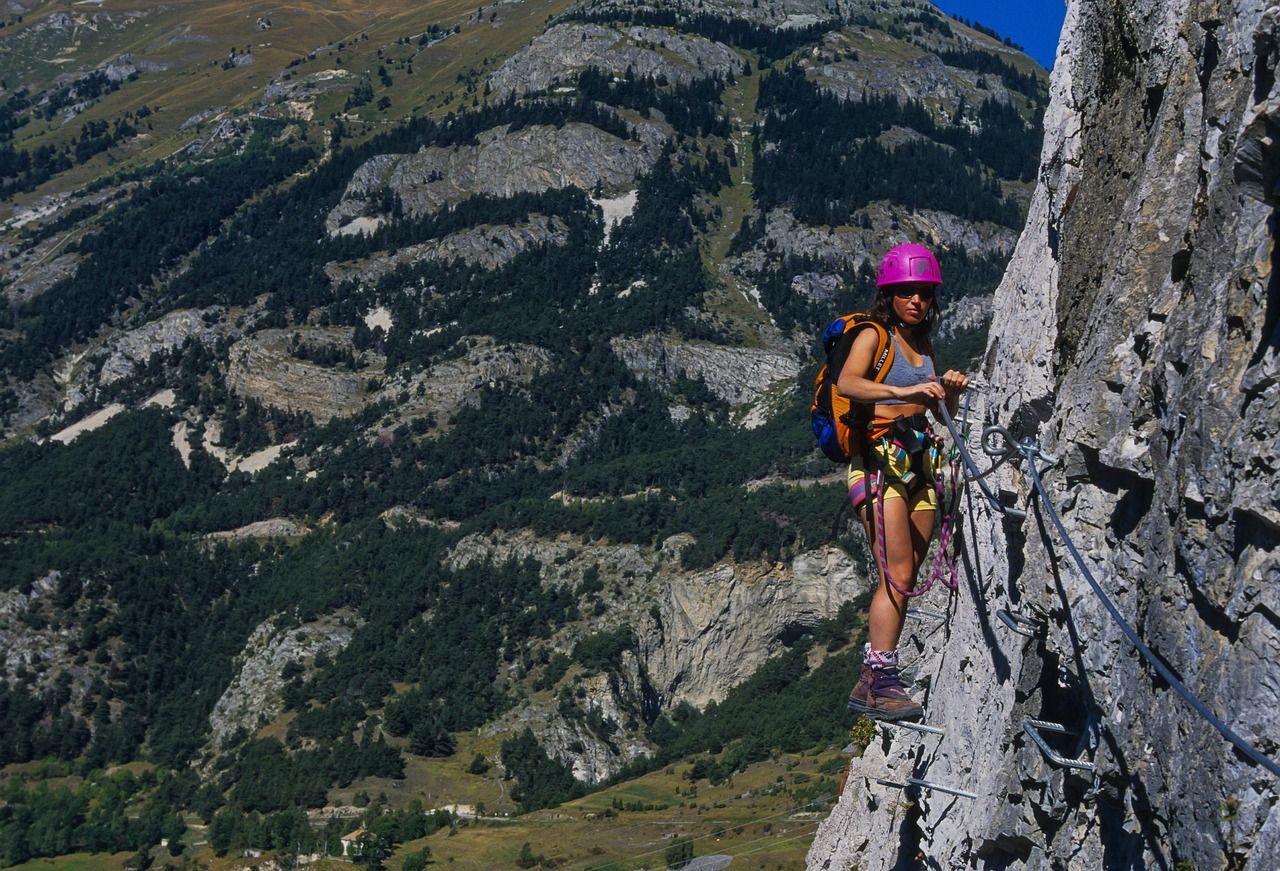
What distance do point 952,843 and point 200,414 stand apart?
184m

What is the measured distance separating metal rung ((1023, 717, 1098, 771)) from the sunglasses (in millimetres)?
3355

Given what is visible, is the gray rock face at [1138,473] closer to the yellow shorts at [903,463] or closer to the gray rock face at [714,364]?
the yellow shorts at [903,463]

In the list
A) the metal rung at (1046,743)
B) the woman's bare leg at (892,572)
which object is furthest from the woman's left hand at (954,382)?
the metal rung at (1046,743)

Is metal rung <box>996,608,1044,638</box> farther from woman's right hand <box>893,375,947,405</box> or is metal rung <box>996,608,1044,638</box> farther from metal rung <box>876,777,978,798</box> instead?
metal rung <box>876,777,978,798</box>

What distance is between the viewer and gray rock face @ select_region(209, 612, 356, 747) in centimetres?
12544

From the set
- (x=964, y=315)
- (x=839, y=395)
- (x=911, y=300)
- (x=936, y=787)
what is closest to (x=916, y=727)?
(x=936, y=787)

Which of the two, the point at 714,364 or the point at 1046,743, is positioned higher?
the point at 1046,743

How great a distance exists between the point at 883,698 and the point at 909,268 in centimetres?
335

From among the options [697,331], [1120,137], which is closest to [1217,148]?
[1120,137]

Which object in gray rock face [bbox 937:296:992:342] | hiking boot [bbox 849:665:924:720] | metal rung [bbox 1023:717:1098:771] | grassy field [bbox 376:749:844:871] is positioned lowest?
grassy field [bbox 376:749:844:871]

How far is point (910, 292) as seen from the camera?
10797mm

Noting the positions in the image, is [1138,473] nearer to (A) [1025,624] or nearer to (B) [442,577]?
(A) [1025,624]

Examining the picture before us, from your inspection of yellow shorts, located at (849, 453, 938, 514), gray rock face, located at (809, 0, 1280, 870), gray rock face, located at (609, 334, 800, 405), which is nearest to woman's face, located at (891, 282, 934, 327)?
gray rock face, located at (809, 0, 1280, 870)

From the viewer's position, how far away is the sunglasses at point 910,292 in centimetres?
1077
